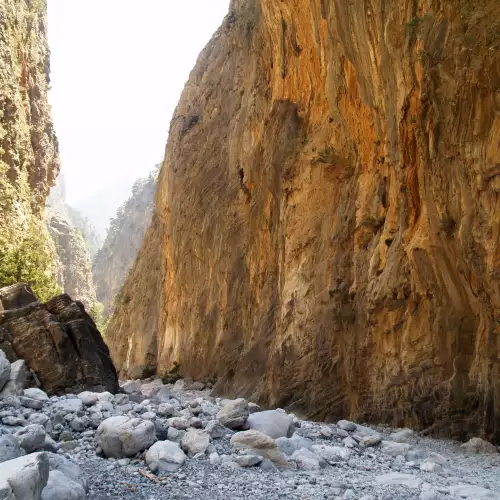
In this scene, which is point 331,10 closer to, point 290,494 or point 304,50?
point 304,50

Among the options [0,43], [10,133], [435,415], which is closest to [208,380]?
[435,415]

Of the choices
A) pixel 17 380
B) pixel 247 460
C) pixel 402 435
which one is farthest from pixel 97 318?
pixel 247 460

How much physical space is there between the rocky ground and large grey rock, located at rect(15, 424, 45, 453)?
0.01 meters

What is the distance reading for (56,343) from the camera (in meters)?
12.5

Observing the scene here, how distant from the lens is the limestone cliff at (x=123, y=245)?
87.1 metres

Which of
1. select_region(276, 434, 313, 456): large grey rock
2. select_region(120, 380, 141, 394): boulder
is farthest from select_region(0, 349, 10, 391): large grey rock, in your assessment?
select_region(120, 380, 141, 394): boulder

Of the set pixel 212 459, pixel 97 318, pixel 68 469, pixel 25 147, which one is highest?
pixel 25 147

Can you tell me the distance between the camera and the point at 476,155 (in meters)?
8.45

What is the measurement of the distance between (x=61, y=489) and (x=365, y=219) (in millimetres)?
9544

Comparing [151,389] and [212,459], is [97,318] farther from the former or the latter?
[212,459]

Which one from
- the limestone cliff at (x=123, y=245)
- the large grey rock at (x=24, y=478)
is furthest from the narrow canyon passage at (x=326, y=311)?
the limestone cliff at (x=123, y=245)

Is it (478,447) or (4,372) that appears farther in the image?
(4,372)

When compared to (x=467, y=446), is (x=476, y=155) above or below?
above

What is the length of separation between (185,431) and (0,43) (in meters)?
32.6
